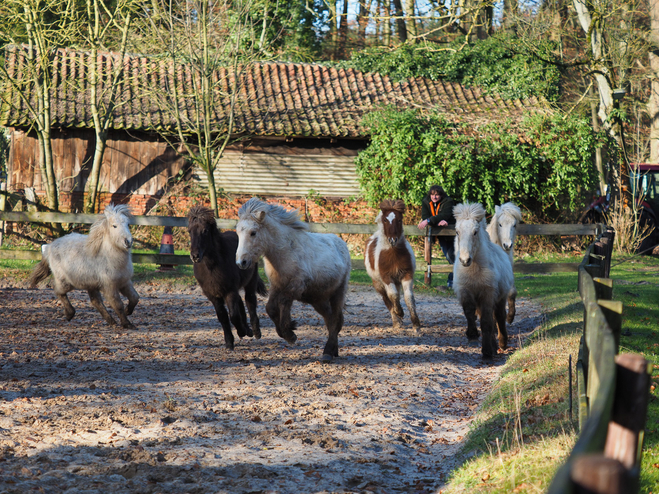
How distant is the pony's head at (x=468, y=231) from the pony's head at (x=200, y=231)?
2.86 metres

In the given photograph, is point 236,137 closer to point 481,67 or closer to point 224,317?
point 481,67

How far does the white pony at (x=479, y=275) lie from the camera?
7395mm

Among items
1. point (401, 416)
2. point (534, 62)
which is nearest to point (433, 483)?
point (401, 416)

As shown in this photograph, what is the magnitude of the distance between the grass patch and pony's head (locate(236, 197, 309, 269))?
270cm

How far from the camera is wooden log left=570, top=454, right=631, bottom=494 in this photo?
44.2 inches

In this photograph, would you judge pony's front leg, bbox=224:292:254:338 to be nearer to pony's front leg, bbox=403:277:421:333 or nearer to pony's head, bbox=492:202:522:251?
pony's front leg, bbox=403:277:421:333

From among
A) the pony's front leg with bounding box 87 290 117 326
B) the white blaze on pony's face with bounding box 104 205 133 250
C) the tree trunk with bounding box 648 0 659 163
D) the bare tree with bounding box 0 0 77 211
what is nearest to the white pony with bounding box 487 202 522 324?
the white blaze on pony's face with bounding box 104 205 133 250

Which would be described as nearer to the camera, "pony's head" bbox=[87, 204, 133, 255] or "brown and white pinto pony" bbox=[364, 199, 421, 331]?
"pony's head" bbox=[87, 204, 133, 255]

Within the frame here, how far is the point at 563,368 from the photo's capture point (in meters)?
5.67

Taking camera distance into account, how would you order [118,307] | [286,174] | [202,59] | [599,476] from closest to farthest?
1. [599,476]
2. [118,307]
3. [202,59]
4. [286,174]

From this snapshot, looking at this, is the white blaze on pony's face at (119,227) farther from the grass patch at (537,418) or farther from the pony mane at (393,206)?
the grass patch at (537,418)

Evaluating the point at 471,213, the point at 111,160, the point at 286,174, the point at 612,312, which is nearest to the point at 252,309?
the point at 471,213

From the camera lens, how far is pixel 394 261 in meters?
9.29

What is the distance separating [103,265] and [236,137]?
11.8 metres
